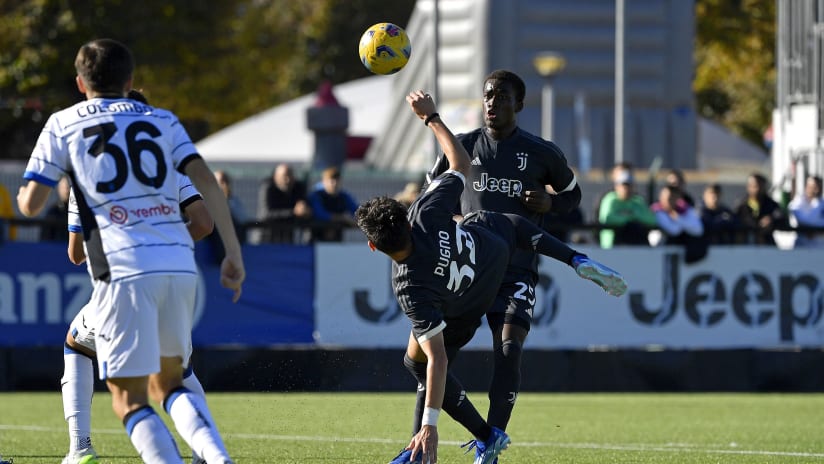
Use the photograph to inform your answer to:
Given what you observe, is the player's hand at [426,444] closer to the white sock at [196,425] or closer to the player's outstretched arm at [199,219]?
the white sock at [196,425]

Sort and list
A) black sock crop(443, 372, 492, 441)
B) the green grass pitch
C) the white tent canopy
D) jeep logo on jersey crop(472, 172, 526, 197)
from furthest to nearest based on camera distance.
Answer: the white tent canopy → the green grass pitch → jeep logo on jersey crop(472, 172, 526, 197) → black sock crop(443, 372, 492, 441)

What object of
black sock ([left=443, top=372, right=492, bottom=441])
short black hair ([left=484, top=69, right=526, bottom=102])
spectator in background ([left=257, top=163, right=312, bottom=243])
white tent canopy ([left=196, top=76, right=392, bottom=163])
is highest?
short black hair ([left=484, top=69, right=526, bottom=102])

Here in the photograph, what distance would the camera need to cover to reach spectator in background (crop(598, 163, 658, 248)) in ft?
54.4

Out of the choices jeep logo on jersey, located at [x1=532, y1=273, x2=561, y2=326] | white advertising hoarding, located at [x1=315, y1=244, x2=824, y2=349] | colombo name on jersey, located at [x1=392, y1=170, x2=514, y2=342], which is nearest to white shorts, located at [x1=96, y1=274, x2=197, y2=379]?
colombo name on jersey, located at [x1=392, y1=170, x2=514, y2=342]

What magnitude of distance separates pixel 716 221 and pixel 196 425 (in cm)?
1196

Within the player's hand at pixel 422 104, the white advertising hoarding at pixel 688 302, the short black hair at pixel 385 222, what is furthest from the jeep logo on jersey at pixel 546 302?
the short black hair at pixel 385 222

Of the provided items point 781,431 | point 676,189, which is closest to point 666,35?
point 676,189

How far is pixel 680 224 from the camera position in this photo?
55.0 ft

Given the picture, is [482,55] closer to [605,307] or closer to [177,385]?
[605,307]

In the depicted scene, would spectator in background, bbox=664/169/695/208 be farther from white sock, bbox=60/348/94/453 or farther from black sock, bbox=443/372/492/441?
white sock, bbox=60/348/94/453

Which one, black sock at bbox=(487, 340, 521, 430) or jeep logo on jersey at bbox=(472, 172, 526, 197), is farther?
jeep logo on jersey at bbox=(472, 172, 526, 197)

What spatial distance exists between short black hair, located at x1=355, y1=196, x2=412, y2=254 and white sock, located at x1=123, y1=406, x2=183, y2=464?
57.8 inches

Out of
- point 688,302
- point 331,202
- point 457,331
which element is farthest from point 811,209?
point 457,331

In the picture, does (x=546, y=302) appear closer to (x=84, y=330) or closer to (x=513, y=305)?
(x=513, y=305)
